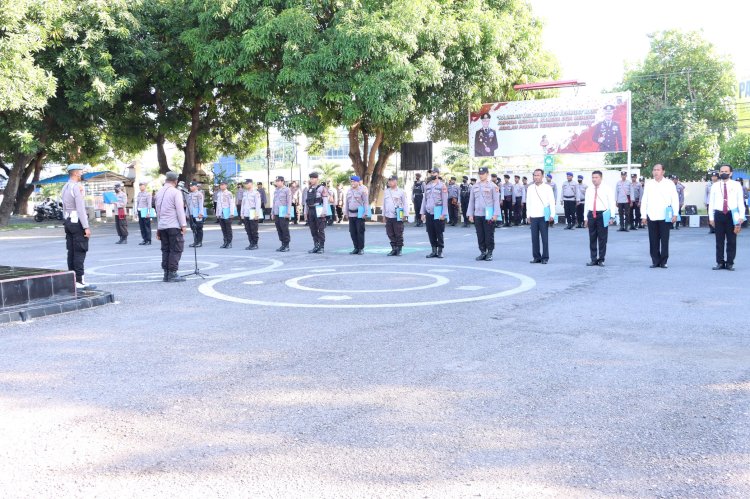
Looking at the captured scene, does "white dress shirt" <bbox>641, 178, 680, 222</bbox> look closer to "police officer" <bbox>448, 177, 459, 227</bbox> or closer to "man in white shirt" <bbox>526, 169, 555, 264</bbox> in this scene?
"man in white shirt" <bbox>526, 169, 555, 264</bbox>

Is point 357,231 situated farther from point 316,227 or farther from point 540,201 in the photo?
point 540,201

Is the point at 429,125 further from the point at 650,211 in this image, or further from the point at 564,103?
the point at 650,211

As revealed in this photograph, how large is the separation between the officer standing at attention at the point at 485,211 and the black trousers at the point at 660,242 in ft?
10.0

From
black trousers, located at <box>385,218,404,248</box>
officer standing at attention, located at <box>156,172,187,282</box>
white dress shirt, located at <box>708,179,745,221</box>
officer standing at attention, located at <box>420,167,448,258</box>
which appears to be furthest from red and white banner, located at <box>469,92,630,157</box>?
officer standing at attention, located at <box>156,172,187,282</box>

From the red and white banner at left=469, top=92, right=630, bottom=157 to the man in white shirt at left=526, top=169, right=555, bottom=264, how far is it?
16.3 meters

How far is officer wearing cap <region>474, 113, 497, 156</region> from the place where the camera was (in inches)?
1224

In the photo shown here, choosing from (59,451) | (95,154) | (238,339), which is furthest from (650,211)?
(95,154)

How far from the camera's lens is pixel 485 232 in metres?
14.7

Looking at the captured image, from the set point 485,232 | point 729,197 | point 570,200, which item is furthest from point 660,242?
point 570,200

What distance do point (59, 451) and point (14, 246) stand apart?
19.8 metres

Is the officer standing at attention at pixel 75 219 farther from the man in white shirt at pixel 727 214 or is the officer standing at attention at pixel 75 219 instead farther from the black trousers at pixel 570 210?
the black trousers at pixel 570 210

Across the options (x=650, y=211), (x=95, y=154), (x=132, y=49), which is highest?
(x=132, y=49)

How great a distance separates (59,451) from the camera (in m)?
4.21

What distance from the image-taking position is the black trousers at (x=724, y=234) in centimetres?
1239
